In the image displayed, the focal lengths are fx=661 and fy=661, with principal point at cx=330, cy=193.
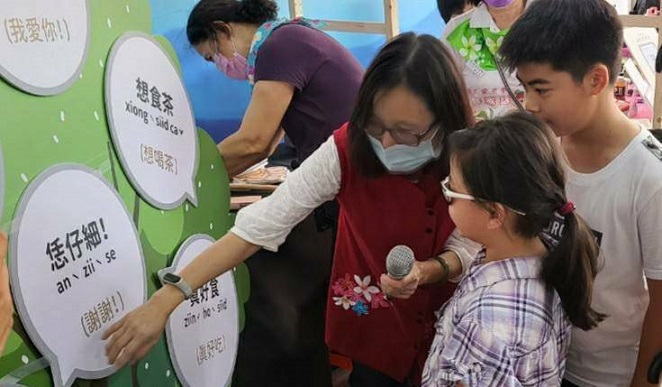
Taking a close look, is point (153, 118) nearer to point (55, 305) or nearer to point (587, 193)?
point (55, 305)

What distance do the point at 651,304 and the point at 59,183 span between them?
970mm

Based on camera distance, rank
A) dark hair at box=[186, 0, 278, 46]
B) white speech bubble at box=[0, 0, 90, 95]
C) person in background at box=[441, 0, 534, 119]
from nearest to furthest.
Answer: white speech bubble at box=[0, 0, 90, 95], dark hair at box=[186, 0, 278, 46], person in background at box=[441, 0, 534, 119]

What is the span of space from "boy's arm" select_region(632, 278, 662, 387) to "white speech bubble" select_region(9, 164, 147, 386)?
87cm

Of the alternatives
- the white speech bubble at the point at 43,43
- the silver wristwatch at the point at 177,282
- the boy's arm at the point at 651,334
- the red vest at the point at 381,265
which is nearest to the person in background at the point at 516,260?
the boy's arm at the point at 651,334

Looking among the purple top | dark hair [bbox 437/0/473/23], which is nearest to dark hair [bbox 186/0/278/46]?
the purple top

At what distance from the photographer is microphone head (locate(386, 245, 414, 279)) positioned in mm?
1147

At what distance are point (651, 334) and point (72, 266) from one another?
0.94 metres

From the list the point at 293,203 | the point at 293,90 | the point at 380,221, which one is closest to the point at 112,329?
the point at 293,203

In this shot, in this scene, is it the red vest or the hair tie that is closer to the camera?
the hair tie

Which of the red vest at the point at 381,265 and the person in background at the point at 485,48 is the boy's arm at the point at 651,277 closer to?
the red vest at the point at 381,265

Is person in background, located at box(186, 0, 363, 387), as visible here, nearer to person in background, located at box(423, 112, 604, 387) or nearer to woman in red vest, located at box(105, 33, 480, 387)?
woman in red vest, located at box(105, 33, 480, 387)

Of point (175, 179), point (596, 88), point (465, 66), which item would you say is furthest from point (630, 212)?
point (465, 66)

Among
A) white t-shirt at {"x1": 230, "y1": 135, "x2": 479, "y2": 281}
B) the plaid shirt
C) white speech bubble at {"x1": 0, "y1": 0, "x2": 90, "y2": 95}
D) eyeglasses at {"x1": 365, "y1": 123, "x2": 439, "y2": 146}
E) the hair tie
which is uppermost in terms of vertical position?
white speech bubble at {"x1": 0, "y1": 0, "x2": 90, "y2": 95}

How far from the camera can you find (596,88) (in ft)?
3.72
